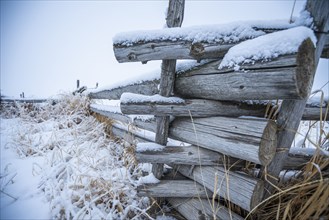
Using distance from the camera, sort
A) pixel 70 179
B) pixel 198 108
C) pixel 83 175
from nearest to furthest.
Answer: pixel 198 108, pixel 83 175, pixel 70 179

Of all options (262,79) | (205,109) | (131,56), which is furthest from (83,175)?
(262,79)

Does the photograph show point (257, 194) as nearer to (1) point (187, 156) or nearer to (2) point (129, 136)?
(1) point (187, 156)

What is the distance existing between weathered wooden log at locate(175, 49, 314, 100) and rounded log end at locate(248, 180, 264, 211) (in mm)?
549

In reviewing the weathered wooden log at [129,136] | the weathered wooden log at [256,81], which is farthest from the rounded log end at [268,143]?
the weathered wooden log at [129,136]


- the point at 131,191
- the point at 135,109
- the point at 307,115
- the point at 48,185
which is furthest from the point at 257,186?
the point at 48,185

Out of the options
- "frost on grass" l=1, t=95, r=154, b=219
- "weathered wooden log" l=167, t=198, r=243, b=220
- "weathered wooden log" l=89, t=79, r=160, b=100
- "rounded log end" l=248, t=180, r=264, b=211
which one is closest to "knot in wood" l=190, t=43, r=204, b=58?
"weathered wooden log" l=89, t=79, r=160, b=100

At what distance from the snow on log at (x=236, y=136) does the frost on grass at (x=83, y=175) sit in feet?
2.77

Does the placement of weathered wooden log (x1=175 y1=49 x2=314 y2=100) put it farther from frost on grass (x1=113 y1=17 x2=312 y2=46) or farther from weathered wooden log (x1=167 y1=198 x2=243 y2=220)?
weathered wooden log (x1=167 y1=198 x2=243 y2=220)

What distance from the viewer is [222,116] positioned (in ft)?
4.37

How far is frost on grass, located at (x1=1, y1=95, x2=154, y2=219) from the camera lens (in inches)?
64.9

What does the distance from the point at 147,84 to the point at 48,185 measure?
1471 millimetres

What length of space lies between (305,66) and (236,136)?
0.52 m

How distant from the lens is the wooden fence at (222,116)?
36.2 inches

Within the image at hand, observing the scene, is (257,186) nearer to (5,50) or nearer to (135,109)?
(135,109)
